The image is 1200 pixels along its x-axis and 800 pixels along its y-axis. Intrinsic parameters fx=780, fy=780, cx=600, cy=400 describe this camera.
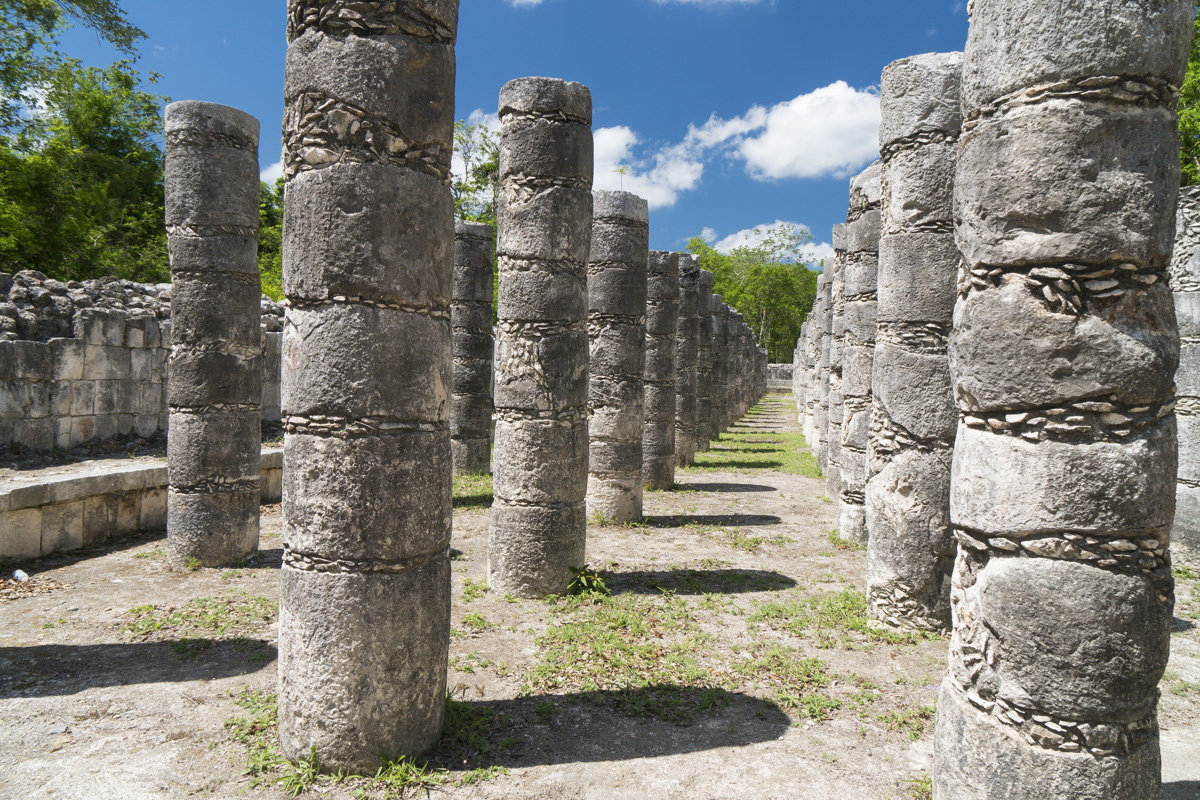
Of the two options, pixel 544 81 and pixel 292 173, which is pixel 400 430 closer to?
pixel 292 173

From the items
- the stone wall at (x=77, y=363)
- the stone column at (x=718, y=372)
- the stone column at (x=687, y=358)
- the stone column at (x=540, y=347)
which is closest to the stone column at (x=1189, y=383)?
the stone column at (x=540, y=347)

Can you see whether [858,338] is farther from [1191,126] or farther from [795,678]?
[1191,126]

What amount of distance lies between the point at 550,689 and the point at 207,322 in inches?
221

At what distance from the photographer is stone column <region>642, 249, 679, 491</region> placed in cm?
1452

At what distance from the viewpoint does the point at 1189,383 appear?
29.4ft

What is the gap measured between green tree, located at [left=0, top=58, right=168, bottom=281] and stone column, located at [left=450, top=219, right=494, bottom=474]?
42.0 ft

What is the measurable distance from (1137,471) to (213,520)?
8.40 meters

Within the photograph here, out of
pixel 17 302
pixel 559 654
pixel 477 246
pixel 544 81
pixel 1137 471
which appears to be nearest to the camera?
pixel 1137 471

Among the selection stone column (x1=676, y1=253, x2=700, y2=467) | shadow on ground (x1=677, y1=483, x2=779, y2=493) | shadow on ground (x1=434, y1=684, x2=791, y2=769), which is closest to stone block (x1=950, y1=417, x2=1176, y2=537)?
shadow on ground (x1=434, y1=684, x2=791, y2=769)

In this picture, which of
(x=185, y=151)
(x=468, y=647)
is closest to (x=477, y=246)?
(x=185, y=151)

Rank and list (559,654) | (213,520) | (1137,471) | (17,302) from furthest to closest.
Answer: (17,302) < (213,520) < (559,654) < (1137,471)

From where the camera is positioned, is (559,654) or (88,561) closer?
(559,654)

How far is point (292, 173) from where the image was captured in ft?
14.7

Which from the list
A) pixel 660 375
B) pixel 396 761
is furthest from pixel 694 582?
pixel 660 375
